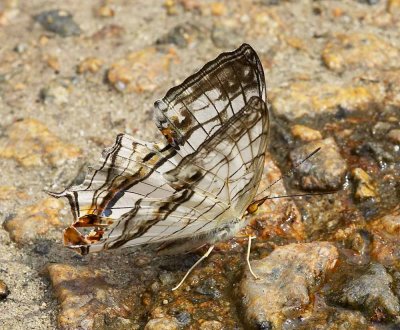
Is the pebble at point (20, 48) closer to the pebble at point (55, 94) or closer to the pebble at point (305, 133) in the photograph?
the pebble at point (55, 94)

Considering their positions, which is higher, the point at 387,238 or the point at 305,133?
the point at 305,133

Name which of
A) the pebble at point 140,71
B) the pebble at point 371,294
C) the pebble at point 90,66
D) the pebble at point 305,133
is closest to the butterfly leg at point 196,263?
the pebble at point 371,294

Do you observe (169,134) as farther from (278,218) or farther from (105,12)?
(105,12)

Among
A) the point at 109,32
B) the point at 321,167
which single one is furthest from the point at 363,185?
the point at 109,32

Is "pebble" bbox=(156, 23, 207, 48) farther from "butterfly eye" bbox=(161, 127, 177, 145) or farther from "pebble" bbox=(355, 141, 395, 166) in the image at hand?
"pebble" bbox=(355, 141, 395, 166)

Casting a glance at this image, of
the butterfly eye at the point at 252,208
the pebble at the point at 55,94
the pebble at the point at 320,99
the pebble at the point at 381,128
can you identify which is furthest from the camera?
the pebble at the point at 55,94

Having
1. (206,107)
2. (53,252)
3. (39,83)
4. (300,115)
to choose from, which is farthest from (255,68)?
(39,83)
